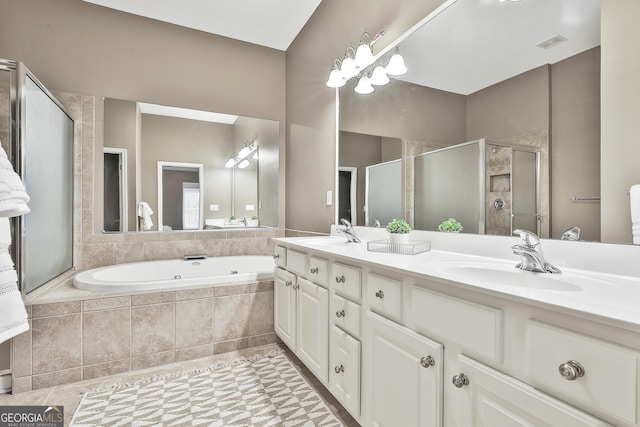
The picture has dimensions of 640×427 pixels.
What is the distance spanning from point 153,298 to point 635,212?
241 centimetres

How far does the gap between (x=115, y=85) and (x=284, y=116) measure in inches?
61.5

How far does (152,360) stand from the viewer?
2119 millimetres

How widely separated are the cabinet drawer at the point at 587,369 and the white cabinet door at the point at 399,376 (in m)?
0.29

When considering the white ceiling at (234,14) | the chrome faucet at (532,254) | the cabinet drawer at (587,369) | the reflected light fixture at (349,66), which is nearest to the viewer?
the cabinet drawer at (587,369)

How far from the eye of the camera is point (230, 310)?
233 cm

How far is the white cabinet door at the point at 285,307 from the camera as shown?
1.97 metres

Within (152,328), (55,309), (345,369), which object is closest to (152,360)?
(152,328)

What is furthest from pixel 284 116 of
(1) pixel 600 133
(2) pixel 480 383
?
(2) pixel 480 383

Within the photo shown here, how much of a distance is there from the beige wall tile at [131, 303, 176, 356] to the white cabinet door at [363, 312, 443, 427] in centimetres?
149

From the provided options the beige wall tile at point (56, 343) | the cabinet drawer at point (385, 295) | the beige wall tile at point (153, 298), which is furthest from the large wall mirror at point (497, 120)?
the beige wall tile at point (56, 343)

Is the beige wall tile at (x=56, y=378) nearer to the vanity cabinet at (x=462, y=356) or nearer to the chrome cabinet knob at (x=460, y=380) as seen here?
the vanity cabinet at (x=462, y=356)

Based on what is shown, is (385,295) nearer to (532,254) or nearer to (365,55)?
(532,254)

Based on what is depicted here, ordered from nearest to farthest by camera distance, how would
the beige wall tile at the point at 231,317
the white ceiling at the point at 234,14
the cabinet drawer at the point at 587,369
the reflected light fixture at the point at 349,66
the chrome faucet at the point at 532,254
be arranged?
the cabinet drawer at the point at 587,369 < the chrome faucet at the point at 532,254 < the reflected light fixture at the point at 349,66 < the beige wall tile at the point at 231,317 < the white ceiling at the point at 234,14

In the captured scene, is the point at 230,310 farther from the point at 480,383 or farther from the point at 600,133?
the point at 600,133
